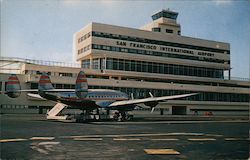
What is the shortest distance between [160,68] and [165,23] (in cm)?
1884

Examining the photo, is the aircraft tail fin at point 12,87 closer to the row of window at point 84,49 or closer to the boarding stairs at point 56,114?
the boarding stairs at point 56,114

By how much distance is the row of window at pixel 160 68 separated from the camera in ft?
282

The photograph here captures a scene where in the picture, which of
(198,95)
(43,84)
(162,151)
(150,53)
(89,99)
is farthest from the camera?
(198,95)

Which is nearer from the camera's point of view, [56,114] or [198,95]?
[56,114]

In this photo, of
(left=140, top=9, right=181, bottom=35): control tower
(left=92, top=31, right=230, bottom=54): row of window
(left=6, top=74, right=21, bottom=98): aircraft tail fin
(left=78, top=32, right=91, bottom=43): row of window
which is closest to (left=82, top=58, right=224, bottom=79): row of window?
(left=92, top=31, right=230, bottom=54): row of window

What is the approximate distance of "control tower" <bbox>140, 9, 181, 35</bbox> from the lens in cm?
9991

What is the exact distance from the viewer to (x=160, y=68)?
93.4 metres

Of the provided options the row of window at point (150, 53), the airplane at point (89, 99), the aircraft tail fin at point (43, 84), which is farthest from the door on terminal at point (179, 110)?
the aircraft tail fin at point (43, 84)

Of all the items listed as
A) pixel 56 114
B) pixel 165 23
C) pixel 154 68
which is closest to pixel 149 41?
pixel 154 68

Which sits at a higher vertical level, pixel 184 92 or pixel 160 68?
pixel 160 68

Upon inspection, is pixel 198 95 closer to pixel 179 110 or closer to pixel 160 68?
pixel 179 110

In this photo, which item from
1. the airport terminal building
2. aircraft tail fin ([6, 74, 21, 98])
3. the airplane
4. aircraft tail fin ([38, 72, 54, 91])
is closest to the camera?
aircraft tail fin ([6, 74, 21, 98])

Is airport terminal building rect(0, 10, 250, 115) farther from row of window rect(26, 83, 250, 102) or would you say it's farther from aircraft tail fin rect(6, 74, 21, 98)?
aircraft tail fin rect(6, 74, 21, 98)

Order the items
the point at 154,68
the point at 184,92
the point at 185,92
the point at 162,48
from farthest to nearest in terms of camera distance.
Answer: the point at 162,48
the point at 154,68
the point at 185,92
the point at 184,92
